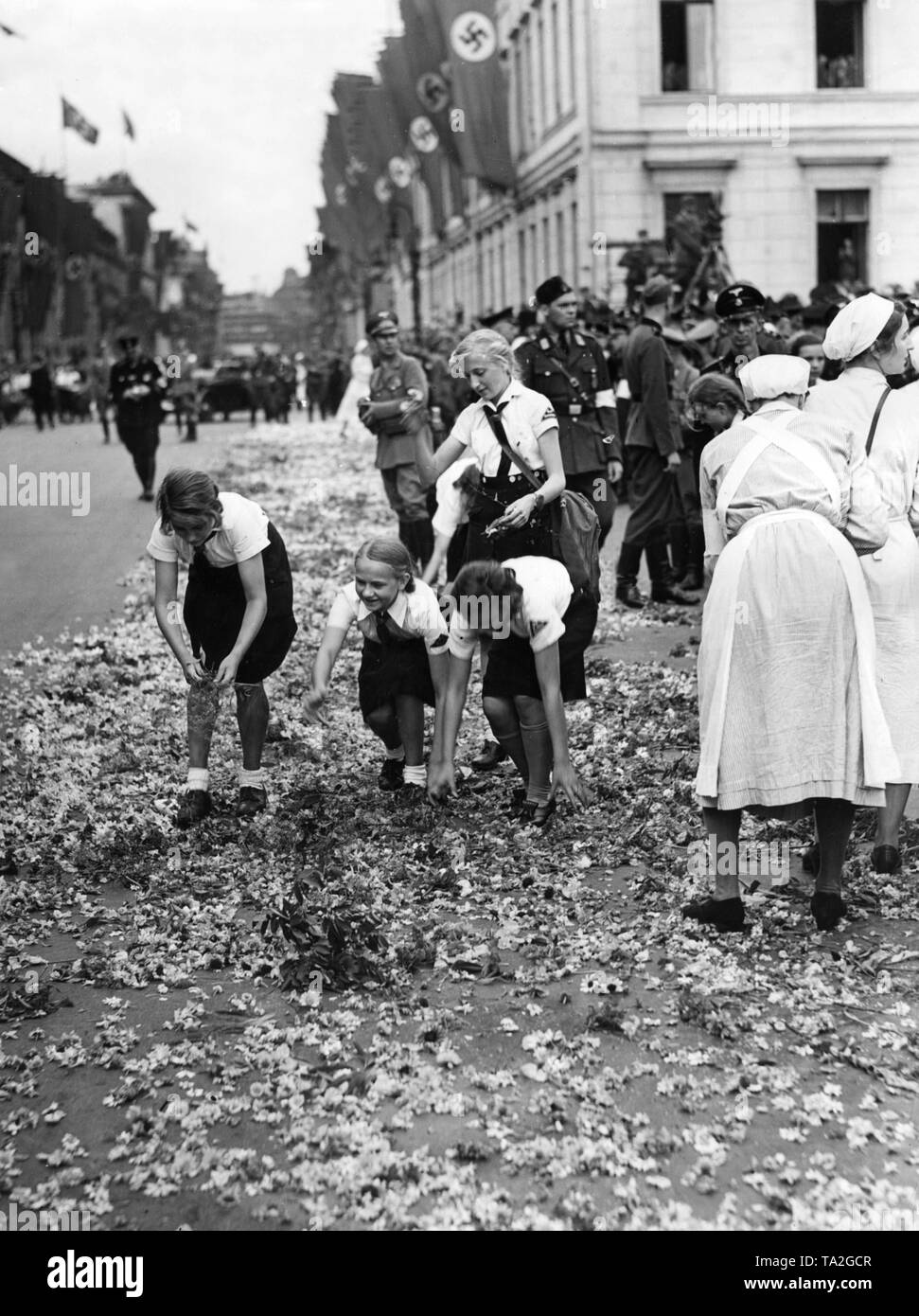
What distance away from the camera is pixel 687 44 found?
118 ft

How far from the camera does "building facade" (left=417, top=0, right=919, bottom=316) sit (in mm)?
36000

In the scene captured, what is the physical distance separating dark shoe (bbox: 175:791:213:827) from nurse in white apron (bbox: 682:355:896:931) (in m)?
2.53

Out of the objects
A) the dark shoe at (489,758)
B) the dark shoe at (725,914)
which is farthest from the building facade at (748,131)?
the dark shoe at (725,914)

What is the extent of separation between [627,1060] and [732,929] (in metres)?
1.08

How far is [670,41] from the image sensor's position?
3612 cm

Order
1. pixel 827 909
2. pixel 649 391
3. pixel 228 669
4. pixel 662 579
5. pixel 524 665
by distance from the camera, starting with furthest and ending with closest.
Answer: pixel 662 579, pixel 649 391, pixel 228 669, pixel 524 665, pixel 827 909

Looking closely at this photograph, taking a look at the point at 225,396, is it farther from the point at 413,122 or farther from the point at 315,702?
the point at 315,702

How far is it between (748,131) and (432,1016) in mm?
35593

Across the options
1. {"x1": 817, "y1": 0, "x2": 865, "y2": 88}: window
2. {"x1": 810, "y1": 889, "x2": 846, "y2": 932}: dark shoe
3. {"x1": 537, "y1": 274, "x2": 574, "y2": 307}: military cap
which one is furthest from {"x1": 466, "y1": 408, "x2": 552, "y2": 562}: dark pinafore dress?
{"x1": 817, "y1": 0, "x2": 865, "y2": 88}: window

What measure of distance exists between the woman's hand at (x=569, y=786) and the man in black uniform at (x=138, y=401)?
601 inches

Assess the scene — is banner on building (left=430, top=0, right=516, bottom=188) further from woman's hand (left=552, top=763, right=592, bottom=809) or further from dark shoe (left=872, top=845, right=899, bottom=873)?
dark shoe (left=872, top=845, right=899, bottom=873)

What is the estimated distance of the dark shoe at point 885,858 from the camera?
616 cm

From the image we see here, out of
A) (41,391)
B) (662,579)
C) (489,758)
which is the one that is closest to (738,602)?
(489,758)

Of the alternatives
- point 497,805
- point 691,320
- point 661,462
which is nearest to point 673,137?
point 691,320
